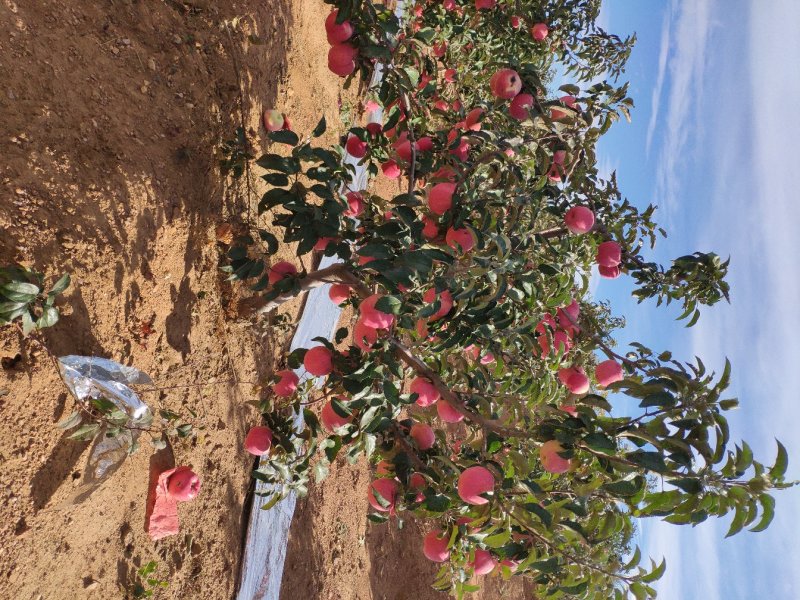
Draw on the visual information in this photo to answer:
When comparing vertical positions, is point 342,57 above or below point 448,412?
above

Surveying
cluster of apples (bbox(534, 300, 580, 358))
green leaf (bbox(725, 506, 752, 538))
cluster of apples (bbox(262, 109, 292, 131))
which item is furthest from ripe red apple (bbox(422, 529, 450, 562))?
cluster of apples (bbox(262, 109, 292, 131))

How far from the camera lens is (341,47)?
6.99 feet

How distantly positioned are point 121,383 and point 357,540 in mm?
2710

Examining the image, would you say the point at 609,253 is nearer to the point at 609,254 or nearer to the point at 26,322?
the point at 609,254

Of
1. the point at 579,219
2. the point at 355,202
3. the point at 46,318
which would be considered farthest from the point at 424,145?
the point at 46,318

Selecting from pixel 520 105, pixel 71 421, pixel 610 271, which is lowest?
pixel 71 421

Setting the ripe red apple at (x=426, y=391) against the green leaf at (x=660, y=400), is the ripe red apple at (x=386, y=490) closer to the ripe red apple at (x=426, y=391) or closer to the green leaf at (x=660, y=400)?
the ripe red apple at (x=426, y=391)

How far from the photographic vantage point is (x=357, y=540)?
396 cm

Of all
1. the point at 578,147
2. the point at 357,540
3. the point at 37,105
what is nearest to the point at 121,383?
the point at 37,105

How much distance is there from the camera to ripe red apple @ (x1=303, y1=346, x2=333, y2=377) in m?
2.07

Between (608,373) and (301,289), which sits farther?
(608,373)

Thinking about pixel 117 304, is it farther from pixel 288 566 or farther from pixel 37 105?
pixel 288 566

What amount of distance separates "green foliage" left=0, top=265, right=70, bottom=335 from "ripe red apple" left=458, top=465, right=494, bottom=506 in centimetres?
150

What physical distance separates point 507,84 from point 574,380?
1.73 metres
